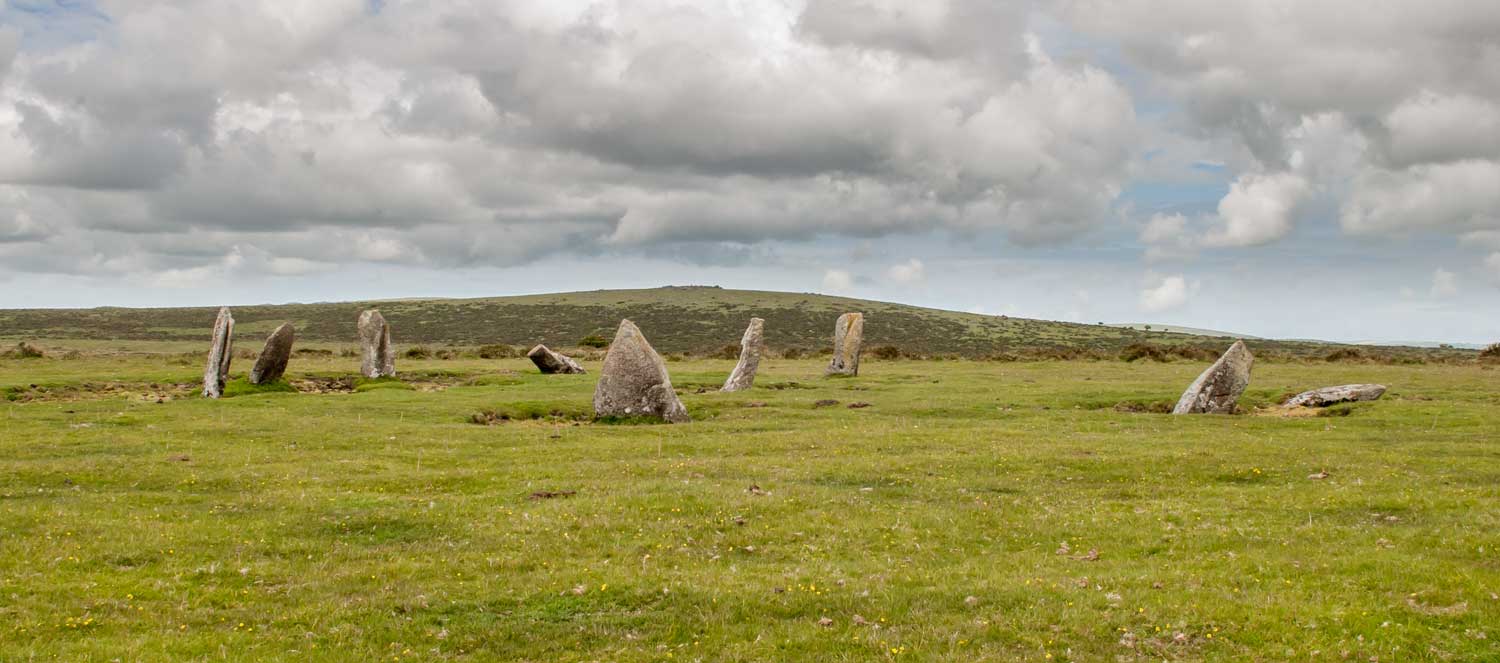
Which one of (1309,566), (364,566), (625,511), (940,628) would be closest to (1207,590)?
(1309,566)

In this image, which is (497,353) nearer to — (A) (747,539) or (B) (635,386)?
(B) (635,386)

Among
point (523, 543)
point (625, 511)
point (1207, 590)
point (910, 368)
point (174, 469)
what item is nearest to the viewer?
point (1207, 590)

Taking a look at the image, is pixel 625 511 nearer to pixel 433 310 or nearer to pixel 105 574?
pixel 105 574

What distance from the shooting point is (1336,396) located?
127 feet

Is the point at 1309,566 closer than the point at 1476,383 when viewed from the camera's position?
Yes

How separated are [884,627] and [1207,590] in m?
4.81

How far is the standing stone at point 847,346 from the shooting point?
5456 cm

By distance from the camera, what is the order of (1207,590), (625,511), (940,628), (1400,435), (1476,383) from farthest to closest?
(1476,383) → (1400,435) → (625,511) → (1207,590) → (940,628)

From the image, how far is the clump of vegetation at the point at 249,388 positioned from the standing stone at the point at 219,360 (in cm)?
47

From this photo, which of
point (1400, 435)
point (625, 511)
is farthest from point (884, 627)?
point (1400, 435)

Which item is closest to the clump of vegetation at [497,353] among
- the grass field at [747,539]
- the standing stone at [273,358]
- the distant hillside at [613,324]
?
the distant hillside at [613,324]

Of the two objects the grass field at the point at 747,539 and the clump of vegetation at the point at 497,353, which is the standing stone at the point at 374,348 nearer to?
the grass field at the point at 747,539

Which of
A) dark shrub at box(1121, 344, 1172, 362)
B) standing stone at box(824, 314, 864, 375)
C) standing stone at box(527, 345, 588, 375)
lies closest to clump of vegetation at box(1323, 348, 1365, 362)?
dark shrub at box(1121, 344, 1172, 362)

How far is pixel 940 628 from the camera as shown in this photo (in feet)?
39.7
